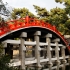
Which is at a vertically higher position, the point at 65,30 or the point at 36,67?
Result: the point at 65,30

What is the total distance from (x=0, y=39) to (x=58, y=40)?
9.91m

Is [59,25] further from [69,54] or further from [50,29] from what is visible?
[50,29]

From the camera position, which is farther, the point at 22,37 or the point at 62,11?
the point at 62,11

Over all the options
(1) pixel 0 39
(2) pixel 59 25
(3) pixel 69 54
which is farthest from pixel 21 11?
(1) pixel 0 39

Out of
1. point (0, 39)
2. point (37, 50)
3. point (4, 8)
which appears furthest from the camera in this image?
point (37, 50)

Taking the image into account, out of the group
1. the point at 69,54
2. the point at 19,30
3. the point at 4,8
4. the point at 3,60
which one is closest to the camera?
the point at 4,8

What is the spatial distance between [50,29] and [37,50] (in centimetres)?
319

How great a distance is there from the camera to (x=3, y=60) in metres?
9.91

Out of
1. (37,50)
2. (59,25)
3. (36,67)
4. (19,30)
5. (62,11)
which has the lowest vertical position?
(36,67)

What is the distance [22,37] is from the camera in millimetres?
15086

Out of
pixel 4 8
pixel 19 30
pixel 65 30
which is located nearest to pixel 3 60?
pixel 4 8

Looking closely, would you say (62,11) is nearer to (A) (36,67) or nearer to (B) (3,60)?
(A) (36,67)

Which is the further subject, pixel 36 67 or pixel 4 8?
pixel 36 67

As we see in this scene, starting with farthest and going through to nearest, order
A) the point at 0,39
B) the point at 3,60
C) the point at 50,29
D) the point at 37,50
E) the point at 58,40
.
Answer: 1. the point at 58,40
2. the point at 50,29
3. the point at 37,50
4. the point at 0,39
5. the point at 3,60
